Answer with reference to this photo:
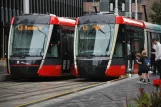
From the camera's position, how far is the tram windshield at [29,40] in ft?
68.1

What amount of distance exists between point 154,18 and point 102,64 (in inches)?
1541

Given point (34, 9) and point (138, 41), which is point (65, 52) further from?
point (34, 9)

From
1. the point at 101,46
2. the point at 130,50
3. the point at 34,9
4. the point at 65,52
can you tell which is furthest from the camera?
the point at 34,9

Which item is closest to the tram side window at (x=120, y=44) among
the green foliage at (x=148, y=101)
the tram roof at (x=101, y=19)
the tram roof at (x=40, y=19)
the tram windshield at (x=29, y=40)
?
the tram roof at (x=101, y=19)

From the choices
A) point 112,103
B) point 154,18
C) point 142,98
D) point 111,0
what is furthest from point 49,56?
point 111,0

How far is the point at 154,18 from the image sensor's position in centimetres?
5838

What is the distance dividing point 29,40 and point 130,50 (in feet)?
16.7

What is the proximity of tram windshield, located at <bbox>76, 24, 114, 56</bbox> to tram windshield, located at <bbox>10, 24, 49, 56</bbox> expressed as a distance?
1573 millimetres

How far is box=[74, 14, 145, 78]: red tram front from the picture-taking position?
67.1 feet

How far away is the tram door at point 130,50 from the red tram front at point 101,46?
0.30 metres

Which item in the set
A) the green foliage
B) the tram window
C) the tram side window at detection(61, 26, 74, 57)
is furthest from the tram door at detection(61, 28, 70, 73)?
the green foliage

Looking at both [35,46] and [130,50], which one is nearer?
[35,46]

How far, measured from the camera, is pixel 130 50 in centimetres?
2272

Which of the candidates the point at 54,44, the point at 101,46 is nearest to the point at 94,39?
the point at 101,46
